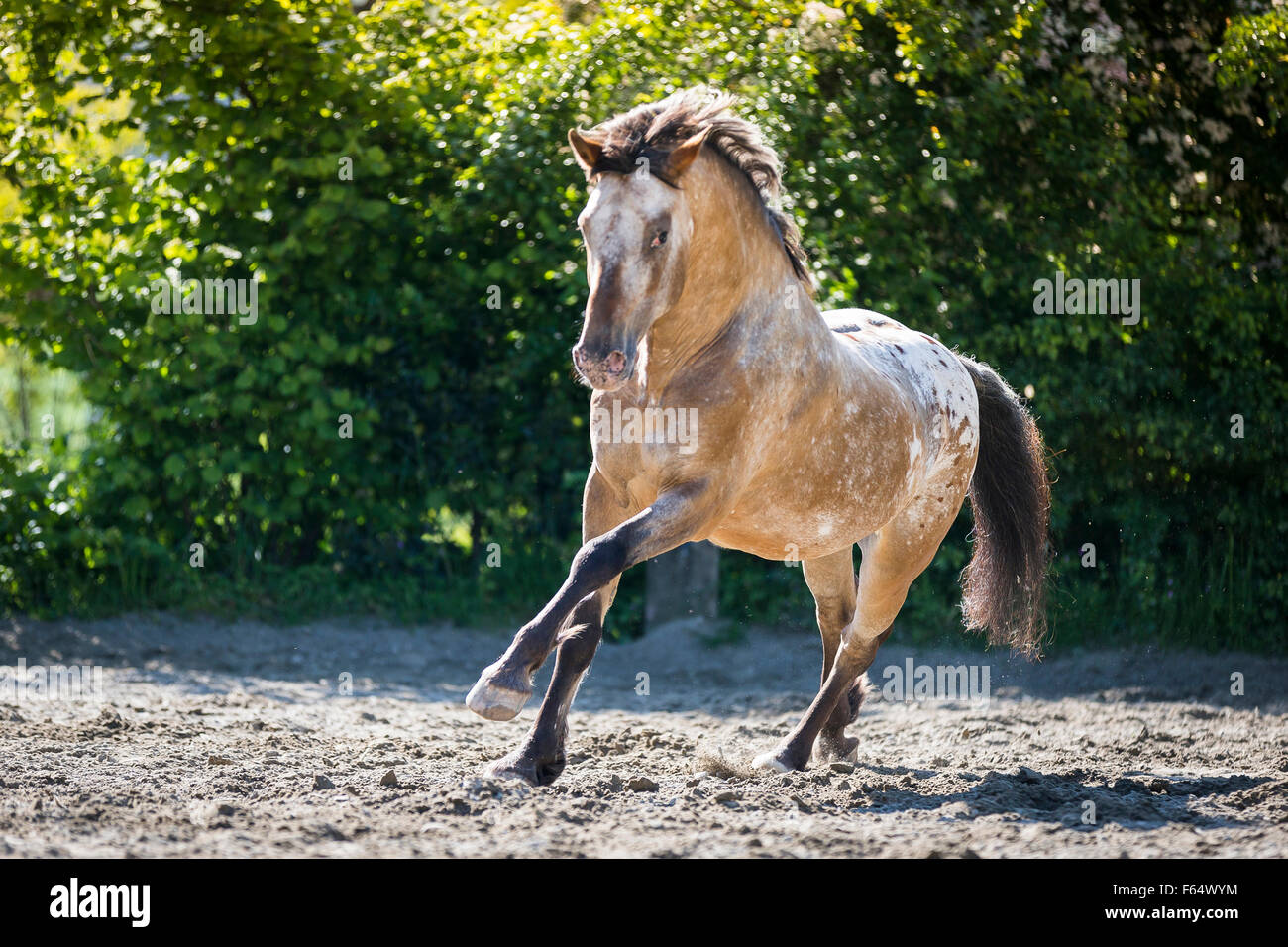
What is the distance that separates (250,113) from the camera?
7984 mm

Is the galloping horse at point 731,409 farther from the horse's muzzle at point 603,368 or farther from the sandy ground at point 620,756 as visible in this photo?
the sandy ground at point 620,756

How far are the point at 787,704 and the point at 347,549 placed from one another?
3.31m

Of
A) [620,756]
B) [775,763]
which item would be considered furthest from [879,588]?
[620,756]

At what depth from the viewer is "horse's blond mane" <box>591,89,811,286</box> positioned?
3.90m

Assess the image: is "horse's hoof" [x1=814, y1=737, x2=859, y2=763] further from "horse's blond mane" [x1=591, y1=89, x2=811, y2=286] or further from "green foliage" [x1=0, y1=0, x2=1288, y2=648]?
"green foliage" [x1=0, y1=0, x2=1288, y2=648]

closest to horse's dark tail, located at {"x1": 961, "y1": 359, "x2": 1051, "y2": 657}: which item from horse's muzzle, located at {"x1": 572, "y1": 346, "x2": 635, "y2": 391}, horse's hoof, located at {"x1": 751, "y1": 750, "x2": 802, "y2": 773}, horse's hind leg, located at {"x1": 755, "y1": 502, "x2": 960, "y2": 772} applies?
horse's hind leg, located at {"x1": 755, "y1": 502, "x2": 960, "y2": 772}

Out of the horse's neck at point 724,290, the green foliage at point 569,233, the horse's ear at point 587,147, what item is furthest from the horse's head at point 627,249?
the green foliage at point 569,233

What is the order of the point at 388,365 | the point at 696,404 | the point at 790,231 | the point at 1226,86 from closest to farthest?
the point at 696,404, the point at 790,231, the point at 1226,86, the point at 388,365

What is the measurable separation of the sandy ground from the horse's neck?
152cm

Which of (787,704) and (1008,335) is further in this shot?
(1008,335)

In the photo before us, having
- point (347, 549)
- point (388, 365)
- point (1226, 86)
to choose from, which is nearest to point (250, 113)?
point (388, 365)

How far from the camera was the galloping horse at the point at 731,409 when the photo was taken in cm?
382
